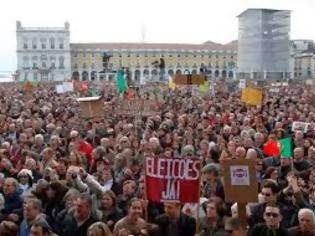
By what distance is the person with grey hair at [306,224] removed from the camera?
584 cm

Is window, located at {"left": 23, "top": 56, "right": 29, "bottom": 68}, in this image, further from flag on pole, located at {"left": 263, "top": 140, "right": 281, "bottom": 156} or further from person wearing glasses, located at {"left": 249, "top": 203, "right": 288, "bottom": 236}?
person wearing glasses, located at {"left": 249, "top": 203, "right": 288, "bottom": 236}

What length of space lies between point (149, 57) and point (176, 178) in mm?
122321

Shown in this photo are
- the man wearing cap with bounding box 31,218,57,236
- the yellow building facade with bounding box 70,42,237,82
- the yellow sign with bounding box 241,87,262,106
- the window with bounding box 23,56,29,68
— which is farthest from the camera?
the yellow building facade with bounding box 70,42,237,82

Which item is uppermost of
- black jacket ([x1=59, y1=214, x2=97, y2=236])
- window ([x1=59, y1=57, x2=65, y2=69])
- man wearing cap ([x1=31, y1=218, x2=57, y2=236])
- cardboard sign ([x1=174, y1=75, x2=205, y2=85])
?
window ([x1=59, y1=57, x2=65, y2=69])

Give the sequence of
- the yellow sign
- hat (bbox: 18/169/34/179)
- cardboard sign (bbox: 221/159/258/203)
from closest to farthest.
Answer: cardboard sign (bbox: 221/159/258/203), hat (bbox: 18/169/34/179), the yellow sign

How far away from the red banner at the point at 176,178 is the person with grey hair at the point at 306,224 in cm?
87

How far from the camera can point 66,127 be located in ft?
46.4

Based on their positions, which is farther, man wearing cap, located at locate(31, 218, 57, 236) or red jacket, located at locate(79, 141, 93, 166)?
red jacket, located at locate(79, 141, 93, 166)

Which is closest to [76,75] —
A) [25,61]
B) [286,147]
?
[25,61]

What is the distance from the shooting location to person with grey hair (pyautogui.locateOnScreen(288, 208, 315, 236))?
5.84 metres

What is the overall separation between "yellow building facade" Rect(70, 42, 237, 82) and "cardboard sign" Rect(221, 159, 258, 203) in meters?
118

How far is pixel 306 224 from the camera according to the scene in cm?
585

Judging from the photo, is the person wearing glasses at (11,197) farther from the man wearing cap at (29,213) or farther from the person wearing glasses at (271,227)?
the person wearing glasses at (271,227)

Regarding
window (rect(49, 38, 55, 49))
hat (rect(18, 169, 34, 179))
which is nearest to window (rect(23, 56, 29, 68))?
window (rect(49, 38, 55, 49))
